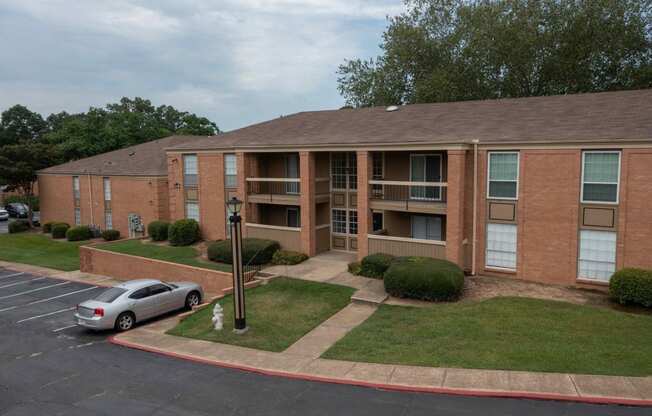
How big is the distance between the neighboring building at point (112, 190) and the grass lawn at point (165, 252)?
14.4 ft

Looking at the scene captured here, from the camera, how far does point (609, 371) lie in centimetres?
1091

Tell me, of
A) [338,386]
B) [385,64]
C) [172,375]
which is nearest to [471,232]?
[338,386]

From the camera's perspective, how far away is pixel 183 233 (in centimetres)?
2839

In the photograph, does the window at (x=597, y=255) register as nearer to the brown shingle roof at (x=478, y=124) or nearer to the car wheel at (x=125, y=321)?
the brown shingle roof at (x=478, y=124)

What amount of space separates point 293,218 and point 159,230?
895cm

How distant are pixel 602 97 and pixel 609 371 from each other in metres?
14.5

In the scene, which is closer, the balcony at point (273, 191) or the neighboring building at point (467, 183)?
the neighboring building at point (467, 183)

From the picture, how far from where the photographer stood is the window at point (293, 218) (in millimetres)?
27219

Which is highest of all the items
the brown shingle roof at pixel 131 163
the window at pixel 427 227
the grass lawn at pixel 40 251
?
the brown shingle roof at pixel 131 163

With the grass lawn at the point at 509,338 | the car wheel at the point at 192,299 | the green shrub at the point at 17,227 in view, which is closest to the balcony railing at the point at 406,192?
the grass lawn at the point at 509,338

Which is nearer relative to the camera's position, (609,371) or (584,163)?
(609,371)

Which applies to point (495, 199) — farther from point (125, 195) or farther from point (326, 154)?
point (125, 195)

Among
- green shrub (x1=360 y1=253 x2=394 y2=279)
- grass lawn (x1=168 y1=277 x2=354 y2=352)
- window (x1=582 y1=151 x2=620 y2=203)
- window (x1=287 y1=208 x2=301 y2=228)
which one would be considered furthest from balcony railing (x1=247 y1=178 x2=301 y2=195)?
window (x1=582 y1=151 x2=620 y2=203)

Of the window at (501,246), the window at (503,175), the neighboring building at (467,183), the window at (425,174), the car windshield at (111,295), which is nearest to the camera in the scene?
the car windshield at (111,295)
